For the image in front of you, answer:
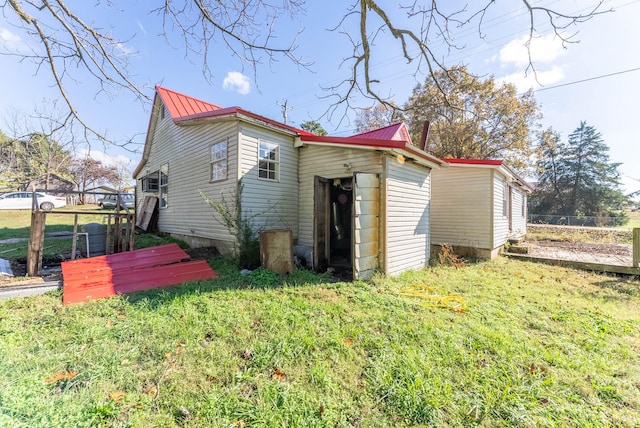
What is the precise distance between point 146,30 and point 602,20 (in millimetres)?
6554

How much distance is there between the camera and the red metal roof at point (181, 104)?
29.9ft

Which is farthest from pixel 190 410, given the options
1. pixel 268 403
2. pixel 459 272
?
pixel 459 272

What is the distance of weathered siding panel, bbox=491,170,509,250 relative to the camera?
8.55 m

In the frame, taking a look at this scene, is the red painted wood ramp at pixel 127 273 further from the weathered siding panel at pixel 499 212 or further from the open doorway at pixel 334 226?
the weathered siding panel at pixel 499 212

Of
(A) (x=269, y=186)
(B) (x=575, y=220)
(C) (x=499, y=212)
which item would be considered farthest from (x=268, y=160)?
(B) (x=575, y=220)

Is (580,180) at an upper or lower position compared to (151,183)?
upper

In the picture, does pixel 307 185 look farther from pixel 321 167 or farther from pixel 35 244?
pixel 35 244

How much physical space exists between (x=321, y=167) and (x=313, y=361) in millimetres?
5444

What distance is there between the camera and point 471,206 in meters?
8.74

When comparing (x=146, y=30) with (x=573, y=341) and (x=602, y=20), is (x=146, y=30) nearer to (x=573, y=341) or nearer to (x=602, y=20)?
(x=602, y=20)

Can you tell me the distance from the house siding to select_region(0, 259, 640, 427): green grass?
121 inches

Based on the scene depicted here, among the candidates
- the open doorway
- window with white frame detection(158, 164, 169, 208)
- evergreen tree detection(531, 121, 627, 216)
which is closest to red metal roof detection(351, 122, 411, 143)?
the open doorway

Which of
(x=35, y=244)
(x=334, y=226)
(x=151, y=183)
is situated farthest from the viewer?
(x=151, y=183)

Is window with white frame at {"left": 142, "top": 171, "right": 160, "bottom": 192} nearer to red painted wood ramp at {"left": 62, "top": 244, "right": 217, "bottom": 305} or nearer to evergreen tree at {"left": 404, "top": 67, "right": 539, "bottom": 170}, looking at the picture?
red painted wood ramp at {"left": 62, "top": 244, "right": 217, "bottom": 305}
